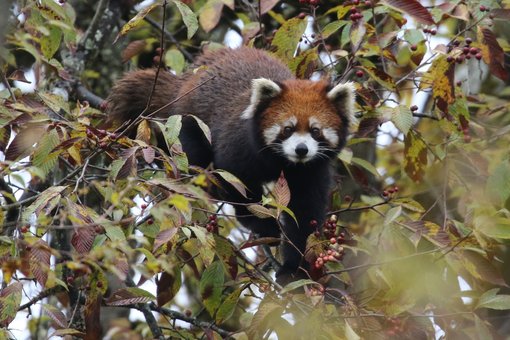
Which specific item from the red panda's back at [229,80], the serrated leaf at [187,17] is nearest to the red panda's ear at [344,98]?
the red panda's back at [229,80]

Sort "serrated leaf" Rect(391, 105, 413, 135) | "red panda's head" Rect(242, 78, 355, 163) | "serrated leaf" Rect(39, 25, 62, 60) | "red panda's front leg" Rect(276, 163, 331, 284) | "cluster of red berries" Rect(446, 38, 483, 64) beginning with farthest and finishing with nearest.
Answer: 1. "red panda's front leg" Rect(276, 163, 331, 284)
2. "red panda's head" Rect(242, 78, 355, 163)
3. "cluster of red berries" Rect(446, 38, 483, 64)
4. "serrated leaf" Rect(391, 105, 413, 135)
5. "serrated leaf" Rect(39, 25, 62, 60)

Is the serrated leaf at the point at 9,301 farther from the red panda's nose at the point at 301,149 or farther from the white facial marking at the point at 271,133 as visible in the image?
the white facial marking at the point at 271,133

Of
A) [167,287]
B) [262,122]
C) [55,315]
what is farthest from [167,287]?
[262,122]

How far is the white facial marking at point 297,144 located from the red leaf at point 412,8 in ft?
4.58

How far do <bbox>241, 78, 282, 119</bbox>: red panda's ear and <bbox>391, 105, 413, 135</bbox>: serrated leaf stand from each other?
123 cm

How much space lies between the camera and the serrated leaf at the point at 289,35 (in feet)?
20.2

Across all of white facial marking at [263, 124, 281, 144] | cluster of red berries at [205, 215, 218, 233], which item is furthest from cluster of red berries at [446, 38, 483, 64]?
cluster of red berries at [205, 215, 218, 233]

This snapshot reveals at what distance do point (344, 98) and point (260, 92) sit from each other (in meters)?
0.63

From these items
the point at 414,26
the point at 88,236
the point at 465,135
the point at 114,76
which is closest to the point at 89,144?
the point at 88,236

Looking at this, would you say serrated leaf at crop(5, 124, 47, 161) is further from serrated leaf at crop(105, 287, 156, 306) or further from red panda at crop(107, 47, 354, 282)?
red panda at crop(107, 47, 354, 282)

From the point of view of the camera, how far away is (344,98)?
6.41 metres

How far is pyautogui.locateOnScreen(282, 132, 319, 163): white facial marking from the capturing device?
6254mm

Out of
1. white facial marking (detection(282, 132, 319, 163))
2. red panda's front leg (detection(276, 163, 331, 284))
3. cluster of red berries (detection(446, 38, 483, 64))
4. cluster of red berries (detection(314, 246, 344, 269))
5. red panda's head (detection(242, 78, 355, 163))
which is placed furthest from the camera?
red panda's front leg (detection(276, 163, 331, 284))

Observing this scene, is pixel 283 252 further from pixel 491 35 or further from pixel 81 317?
pixel 491 35
